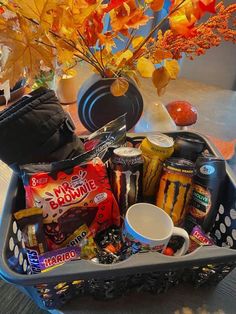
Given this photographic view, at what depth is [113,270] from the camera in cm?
35

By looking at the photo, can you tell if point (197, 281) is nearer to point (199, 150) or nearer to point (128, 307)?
point (128, 307)

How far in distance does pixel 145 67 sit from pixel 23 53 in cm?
27

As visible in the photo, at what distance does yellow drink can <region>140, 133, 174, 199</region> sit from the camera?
0.52 metres

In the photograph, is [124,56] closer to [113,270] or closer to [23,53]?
[23,53]

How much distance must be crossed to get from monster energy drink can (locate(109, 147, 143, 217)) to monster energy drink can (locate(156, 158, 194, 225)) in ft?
0.17

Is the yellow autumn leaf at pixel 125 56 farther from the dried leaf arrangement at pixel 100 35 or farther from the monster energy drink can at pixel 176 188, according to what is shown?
the monster energy drink can at pixel 176 188

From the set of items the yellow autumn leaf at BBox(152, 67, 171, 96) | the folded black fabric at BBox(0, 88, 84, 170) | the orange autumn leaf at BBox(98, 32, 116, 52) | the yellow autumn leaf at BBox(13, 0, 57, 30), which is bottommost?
the folded black fabric at BBox(0, 88, 84, 170)

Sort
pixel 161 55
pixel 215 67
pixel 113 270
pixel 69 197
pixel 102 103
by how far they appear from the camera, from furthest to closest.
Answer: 1. pixel 215 67
2. pixel 102 103
3. pixel 161 55
4. pixel 69 197
5. pixel 113 270

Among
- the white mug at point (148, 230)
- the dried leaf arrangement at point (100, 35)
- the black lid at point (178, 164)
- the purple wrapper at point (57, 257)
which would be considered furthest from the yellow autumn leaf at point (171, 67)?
the purple wrapper at point (57, 257)

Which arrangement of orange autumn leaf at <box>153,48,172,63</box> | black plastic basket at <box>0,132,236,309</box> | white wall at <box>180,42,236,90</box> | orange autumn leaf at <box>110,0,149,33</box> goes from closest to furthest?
black plastic basket at <box>0,132,236,309</box> → orange autumn leaf at <box>110,0,149,33</box> → orange autumn leaf at <box>153,48,172,63</box> → white wall at <box>180,42,236,90</box>

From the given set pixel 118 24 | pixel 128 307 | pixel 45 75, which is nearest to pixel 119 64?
pixel 118 24

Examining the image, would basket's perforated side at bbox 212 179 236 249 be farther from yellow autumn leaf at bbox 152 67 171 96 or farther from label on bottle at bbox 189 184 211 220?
yellow autumn leaf at bbox 152 67 171 96

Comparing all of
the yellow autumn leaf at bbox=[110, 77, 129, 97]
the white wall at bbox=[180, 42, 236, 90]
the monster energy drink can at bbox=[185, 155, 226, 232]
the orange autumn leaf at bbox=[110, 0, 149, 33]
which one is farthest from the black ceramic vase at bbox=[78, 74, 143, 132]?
the white wall at bbox=[180, 42, 236, 90]

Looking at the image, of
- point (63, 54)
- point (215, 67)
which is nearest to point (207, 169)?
point (63, 54)
